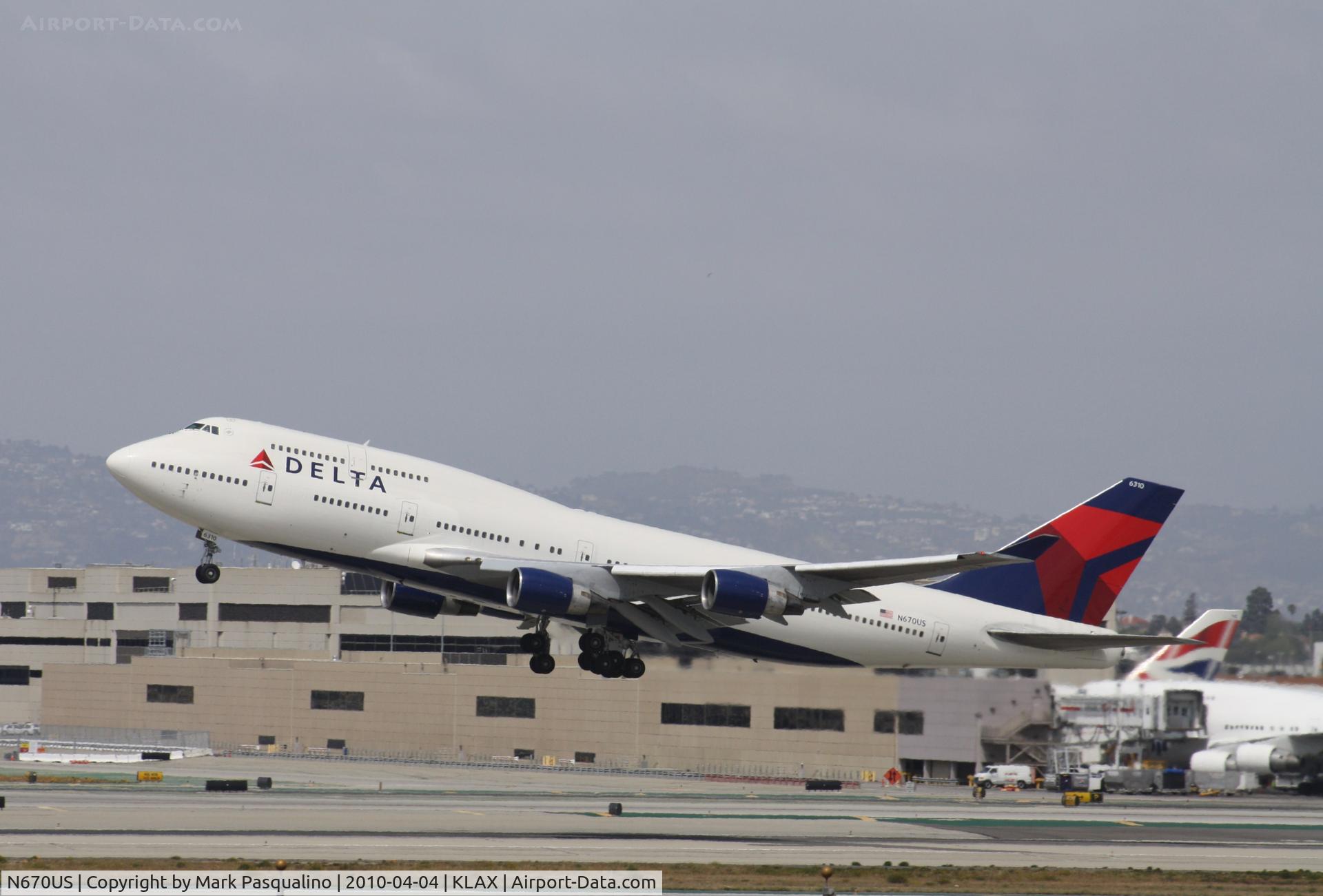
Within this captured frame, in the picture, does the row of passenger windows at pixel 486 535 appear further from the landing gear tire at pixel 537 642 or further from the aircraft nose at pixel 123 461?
the aircraft nose at pixel 123 461

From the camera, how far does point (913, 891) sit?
33.6 meters

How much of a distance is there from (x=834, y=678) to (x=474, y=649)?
42.4m

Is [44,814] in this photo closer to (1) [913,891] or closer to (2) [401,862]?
(2) [401,862]

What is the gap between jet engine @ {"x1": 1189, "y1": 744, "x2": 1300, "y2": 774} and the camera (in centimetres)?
6350

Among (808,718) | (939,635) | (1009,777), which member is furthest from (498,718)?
(939,635)

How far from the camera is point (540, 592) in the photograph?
43094mm

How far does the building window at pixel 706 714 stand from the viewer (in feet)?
233

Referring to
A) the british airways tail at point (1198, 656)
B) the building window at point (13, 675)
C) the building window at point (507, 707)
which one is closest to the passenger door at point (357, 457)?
the british airways tail at point (1198, 656)

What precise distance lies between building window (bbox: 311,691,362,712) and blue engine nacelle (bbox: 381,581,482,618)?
136 ft

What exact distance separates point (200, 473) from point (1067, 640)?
2680 centimetres

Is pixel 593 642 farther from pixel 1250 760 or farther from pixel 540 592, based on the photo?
pixel 1250 760

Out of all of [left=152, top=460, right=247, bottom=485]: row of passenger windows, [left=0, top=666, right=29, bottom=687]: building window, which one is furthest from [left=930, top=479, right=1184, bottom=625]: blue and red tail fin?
[left=0, top=666, right=29, bottom=687]: building window

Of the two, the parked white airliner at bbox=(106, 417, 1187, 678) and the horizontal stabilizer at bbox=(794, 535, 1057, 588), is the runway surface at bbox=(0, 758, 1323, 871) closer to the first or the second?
the parked white airliner at bbox=(106, 417, 1187, 678)

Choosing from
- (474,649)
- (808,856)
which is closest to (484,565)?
(808,856)
